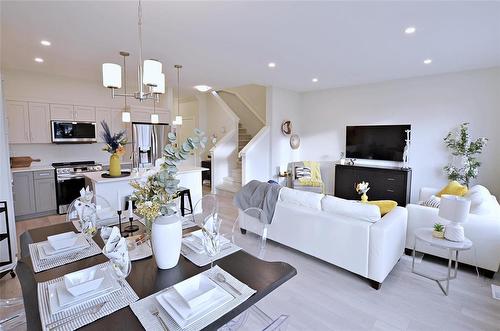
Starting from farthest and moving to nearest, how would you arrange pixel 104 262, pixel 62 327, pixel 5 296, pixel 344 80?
pixel 344 80 → pixel 5 296 → pixel 104 262 → pixel 62 327

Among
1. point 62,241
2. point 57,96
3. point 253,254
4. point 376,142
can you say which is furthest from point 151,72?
point 376,142

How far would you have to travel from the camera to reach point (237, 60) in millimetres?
4086

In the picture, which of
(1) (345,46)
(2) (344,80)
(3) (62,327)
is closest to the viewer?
(3) (62,327)

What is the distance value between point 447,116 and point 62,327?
6265mm

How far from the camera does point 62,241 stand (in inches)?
67.6

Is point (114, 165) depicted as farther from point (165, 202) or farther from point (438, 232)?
point (438, 232)

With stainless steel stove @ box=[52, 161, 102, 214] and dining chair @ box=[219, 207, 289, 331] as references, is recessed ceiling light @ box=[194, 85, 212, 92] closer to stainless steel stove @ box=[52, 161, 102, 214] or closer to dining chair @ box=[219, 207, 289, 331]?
stainless steel stove @ box=[52, 161, 102, 214]

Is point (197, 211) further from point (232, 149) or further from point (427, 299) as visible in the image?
point (427, 299)

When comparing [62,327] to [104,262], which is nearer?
[62,327]

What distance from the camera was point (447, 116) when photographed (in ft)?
16.1

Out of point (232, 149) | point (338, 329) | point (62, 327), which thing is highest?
point (232, 149)

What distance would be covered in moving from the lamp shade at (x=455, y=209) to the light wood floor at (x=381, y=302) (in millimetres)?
780

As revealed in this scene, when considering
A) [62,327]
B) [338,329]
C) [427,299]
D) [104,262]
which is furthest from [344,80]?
[62,327]

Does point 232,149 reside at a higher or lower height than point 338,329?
higher
